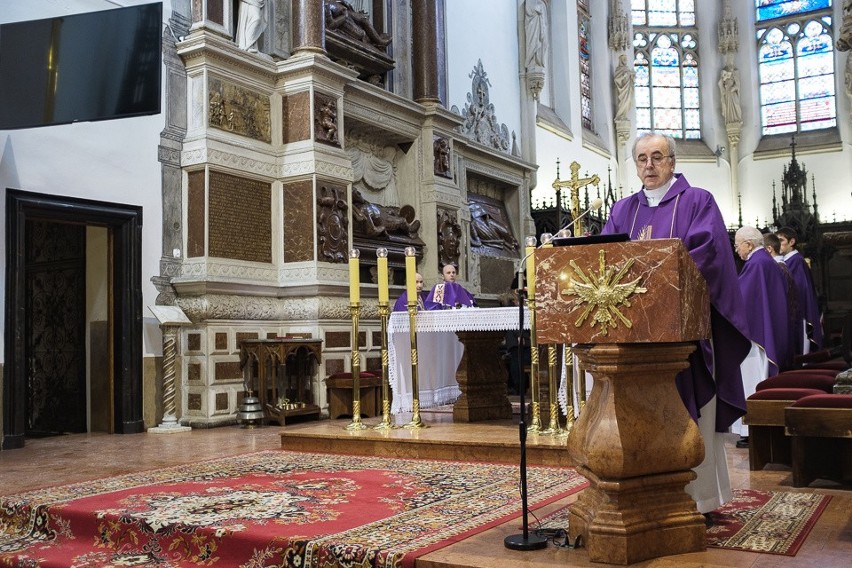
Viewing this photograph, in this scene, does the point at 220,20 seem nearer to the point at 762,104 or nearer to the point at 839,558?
the point at 839,558

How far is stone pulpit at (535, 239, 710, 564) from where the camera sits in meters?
3.23

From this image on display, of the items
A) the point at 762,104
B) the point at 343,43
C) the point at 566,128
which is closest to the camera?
the point at 343,43

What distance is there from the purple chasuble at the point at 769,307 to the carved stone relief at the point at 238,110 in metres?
5.98

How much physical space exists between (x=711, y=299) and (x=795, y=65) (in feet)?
70.4

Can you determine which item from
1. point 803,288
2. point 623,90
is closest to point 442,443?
point 803,288

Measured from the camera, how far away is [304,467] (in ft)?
19.5

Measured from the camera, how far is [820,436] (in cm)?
456

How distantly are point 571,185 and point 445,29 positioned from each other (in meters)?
8.37

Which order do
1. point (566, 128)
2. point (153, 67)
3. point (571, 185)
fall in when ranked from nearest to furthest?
point (571, 185) → point (153, 67) → point (566, 128)

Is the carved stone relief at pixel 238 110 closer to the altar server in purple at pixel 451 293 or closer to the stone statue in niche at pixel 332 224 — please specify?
the stone statue in niche at pixel 332 224

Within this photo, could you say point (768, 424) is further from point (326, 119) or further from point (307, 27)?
point (307, 27)

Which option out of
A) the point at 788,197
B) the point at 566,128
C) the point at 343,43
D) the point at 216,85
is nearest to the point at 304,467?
the point at 216,85

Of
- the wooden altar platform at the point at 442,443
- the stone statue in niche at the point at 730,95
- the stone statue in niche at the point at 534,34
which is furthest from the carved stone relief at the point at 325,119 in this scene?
the stone statue in niche at the point at 730,95

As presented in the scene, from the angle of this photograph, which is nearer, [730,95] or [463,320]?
[463,320]
